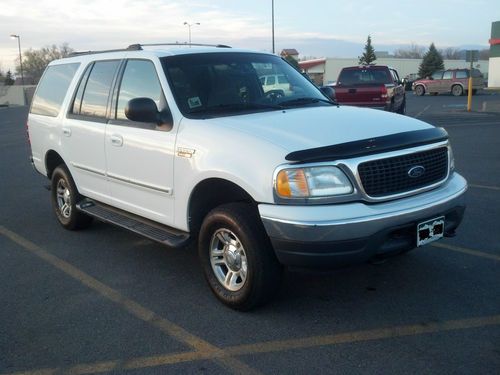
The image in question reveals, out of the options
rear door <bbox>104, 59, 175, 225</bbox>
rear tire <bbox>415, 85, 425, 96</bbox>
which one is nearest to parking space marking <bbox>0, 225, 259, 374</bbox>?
rear door <bbox>104, 59, 175, 225</bbox>

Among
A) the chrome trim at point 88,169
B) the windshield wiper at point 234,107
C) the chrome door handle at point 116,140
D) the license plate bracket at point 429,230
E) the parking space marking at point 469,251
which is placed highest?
the windshield wiper at point 234,107

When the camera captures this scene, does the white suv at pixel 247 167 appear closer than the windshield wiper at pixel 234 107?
Yes

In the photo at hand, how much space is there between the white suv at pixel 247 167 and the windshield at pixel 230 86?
13mm

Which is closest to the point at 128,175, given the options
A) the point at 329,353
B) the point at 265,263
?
the point at 265,263

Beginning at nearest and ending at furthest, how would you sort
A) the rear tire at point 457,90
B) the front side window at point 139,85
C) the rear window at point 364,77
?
1. the front side window at point 139,85
2. the rear window at point 364,77
3. the rear tire at point 457,90

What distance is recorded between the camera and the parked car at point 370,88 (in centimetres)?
1670

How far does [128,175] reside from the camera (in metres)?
5.05

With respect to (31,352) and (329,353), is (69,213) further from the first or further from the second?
(329,353)

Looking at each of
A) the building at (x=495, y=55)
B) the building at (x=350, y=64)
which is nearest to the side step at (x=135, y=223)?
the building at (x=495, y=55)

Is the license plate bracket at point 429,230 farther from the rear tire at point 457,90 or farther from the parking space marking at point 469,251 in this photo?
the rear tire at point 457,90

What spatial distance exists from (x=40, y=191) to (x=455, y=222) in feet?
22.3

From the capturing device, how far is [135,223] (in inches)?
202

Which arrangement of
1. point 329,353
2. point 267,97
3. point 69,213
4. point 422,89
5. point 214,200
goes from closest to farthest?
point 329,353, point 214,200, point 267,97, point 69,213, point 422,89

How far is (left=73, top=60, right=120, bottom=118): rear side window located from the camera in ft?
18.0
